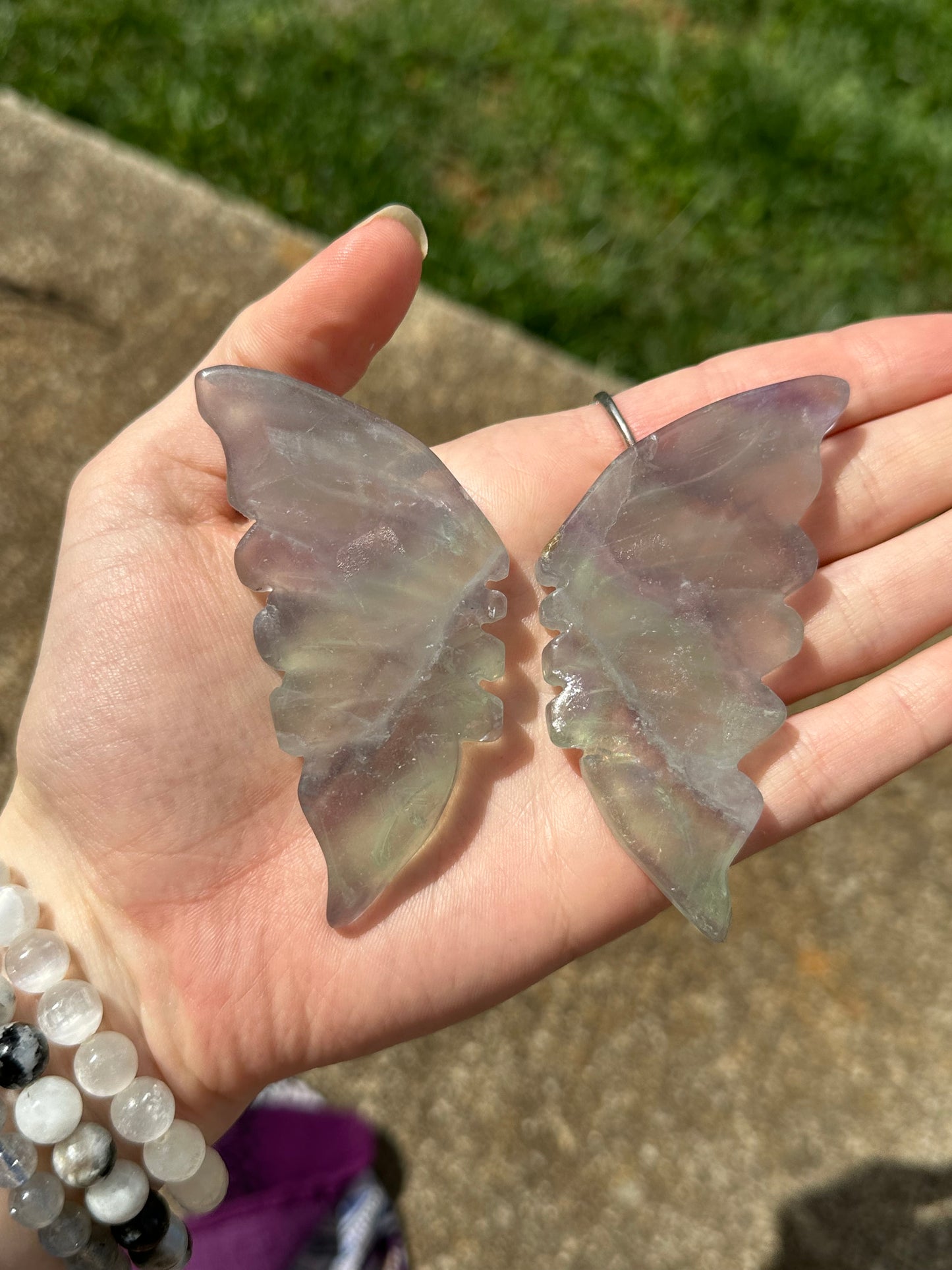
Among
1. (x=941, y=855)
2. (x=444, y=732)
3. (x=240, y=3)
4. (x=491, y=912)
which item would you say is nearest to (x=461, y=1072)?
(x=491, y=912)

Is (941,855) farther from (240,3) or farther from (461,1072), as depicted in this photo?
(240,3)

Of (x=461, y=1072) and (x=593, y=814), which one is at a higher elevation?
(x=593, y=814)

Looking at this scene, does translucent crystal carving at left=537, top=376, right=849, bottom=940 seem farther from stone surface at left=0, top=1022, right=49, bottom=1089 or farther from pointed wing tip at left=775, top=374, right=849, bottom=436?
stone surface at left=0, top=1022, right=49, bottom=1089

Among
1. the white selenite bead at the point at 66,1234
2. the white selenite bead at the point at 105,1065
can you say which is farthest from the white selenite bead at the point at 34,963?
the white selenite bead at the point at 66,1234

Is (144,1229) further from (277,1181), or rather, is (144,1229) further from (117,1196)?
(277,1181)

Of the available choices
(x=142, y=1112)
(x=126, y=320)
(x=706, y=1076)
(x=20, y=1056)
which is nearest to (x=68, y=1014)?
(x=20, y=1056)

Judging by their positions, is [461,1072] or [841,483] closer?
[841,483]

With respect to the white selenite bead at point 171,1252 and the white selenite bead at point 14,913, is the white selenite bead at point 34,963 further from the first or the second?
the white selenite bead at point 171,1252
